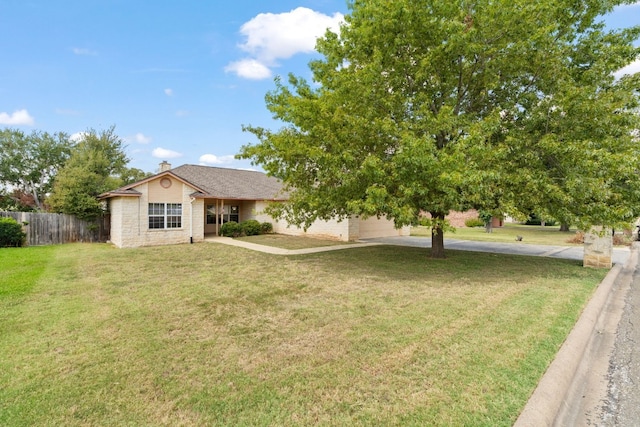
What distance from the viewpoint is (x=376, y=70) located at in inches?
324

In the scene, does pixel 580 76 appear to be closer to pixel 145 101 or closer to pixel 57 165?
pixel 145 101

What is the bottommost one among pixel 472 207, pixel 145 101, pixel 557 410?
pixel 557 410

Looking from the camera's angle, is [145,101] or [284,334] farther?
[145,101]

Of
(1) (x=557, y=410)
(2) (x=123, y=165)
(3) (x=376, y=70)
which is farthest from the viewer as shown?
(2) (x=123, y=165)

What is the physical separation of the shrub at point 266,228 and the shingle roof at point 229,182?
5.74ft

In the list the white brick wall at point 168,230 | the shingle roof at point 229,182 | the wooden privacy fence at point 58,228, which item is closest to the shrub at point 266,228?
the shingle roof at point 229,182

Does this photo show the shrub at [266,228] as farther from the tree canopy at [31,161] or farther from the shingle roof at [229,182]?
the tree canopy at [31,161]

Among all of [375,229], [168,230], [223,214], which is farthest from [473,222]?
[168,230]

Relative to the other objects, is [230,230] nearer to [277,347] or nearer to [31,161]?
[277,347]

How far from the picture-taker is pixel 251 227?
20.0 meters

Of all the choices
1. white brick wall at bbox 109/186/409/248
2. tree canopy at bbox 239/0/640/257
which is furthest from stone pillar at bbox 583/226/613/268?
white brick wall at bbox 109/186/409/248

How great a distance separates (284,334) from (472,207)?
278 inches

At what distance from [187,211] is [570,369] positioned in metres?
16.8

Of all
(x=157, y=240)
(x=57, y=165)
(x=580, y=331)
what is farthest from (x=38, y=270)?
(x=57, y=165)
